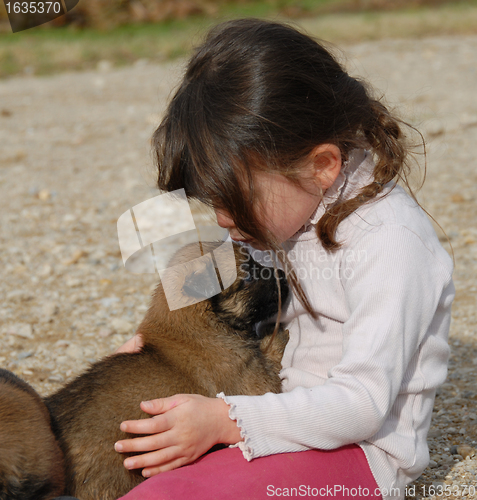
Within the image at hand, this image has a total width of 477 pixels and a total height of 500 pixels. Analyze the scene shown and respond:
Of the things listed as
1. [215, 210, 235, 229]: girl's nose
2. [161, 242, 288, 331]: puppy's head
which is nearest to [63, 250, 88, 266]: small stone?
[161, 242, 288, 331]: puppy's head

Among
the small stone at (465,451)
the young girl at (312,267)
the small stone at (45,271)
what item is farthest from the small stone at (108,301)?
the small stone at (465,451)

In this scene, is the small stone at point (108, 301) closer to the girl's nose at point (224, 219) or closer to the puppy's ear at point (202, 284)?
the puppy's ear at point (202, 284)

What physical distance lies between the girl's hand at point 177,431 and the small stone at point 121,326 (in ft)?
5.36

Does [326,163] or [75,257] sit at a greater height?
[326,163]

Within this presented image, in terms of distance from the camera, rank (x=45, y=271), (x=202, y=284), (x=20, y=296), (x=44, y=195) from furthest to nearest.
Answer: (x=44, y=195) → (x=45, y=271) → (x=20, y=296) → (x=202, y=284)

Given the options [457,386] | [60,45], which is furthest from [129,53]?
[457,386]

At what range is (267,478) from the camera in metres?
1.71

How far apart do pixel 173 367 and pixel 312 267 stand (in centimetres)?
56

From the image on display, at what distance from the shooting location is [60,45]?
38.6ft

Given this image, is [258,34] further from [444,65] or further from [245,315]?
[444,65]

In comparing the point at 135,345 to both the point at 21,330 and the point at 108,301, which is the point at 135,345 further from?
the point at 108,301

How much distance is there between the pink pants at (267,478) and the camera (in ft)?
5.43

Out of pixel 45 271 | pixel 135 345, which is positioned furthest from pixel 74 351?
pixel 45 271

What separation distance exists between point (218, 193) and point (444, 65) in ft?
27.4
